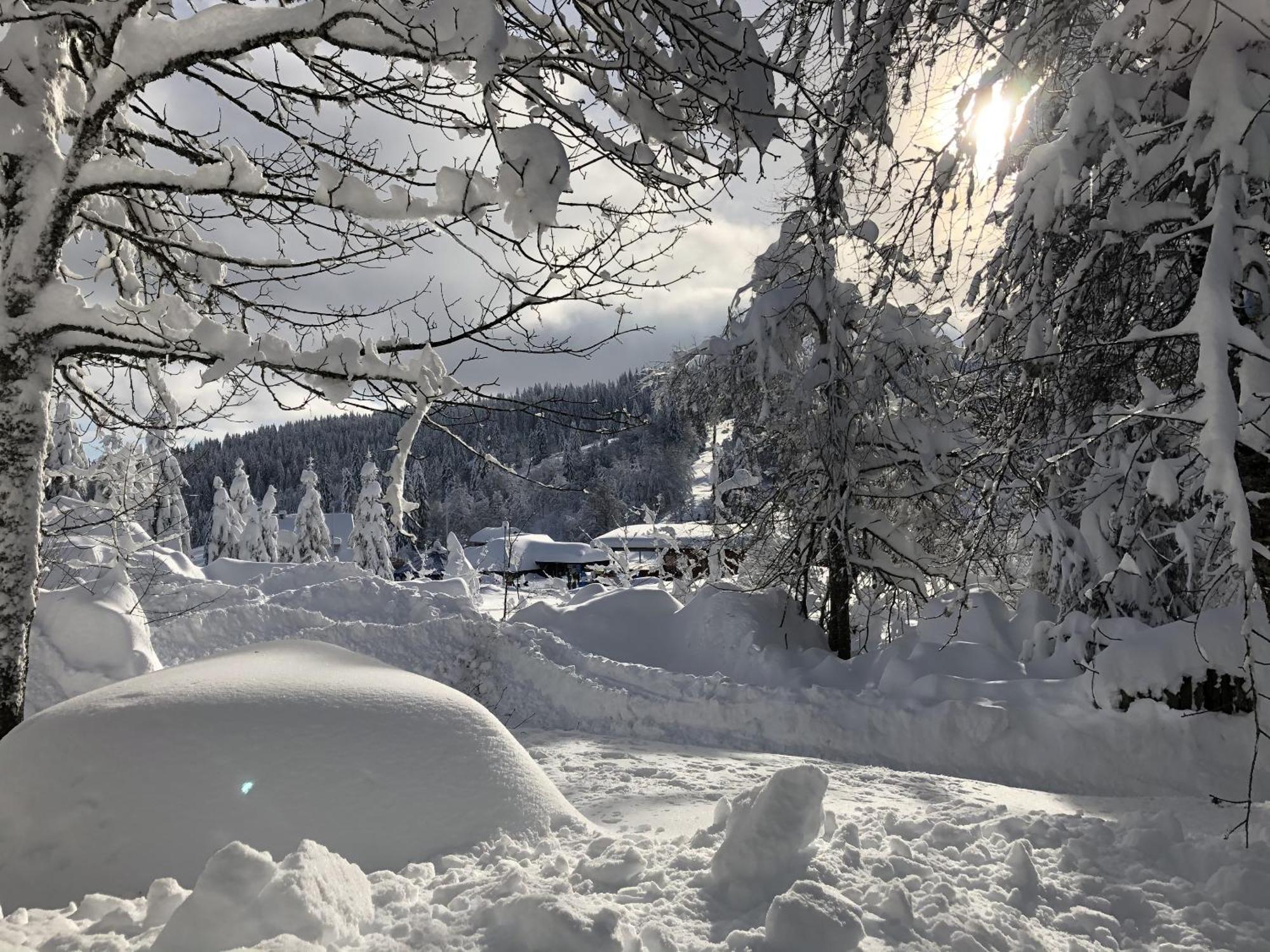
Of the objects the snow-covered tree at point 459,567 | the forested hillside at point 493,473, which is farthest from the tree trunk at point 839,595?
the forested hillside at point 493,473

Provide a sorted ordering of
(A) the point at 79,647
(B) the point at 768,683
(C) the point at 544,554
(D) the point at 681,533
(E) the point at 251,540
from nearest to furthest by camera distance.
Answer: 1. (A) the point at 79,647
2. (B) the point at 768,683
3. (D) the point at 681,533
4. (E) the point at 251,540
5. (C) the point at 544,554

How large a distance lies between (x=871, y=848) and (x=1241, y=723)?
208 inches

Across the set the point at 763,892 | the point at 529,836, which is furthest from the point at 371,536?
the point at 763,892

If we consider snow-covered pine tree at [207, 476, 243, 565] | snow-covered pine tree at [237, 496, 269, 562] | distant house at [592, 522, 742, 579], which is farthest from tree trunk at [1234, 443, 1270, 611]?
snow-covered pine tree at [207, 476, 243, 565]

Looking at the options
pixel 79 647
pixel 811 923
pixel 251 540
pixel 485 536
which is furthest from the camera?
pixel 485 536

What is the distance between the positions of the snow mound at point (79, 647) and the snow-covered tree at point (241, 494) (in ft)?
136

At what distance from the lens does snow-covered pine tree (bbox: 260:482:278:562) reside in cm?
4691

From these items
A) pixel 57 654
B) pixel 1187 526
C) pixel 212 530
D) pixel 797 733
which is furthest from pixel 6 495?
pixel 212 530

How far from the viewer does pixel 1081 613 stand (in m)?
8.75

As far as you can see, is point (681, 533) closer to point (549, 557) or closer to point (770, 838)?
point (549, 557)

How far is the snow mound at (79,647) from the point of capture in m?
8.47

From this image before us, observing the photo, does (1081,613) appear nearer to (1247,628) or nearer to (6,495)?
(1247,628)

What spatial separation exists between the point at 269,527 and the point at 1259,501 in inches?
2022

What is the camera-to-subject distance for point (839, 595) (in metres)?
10.9
